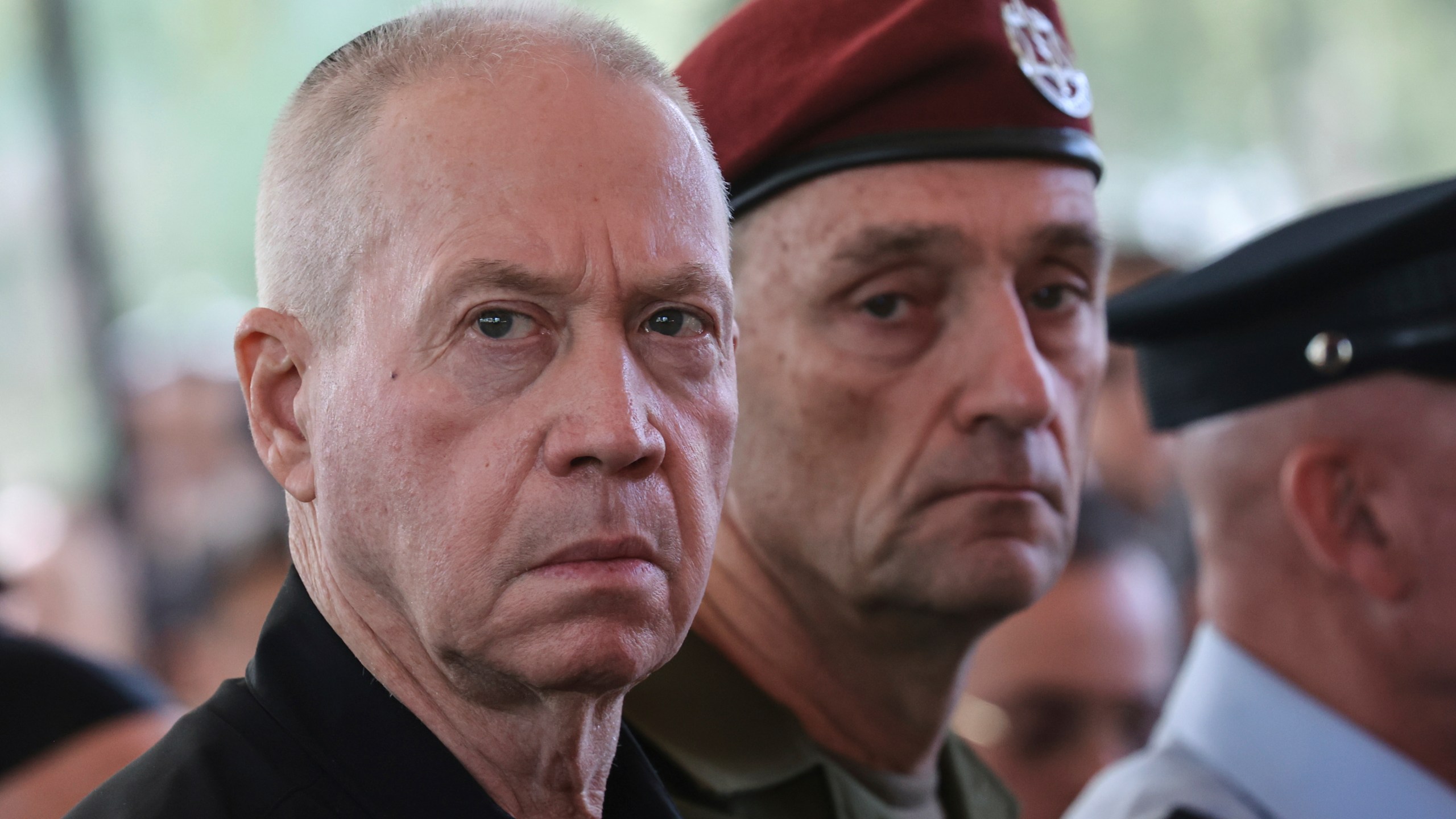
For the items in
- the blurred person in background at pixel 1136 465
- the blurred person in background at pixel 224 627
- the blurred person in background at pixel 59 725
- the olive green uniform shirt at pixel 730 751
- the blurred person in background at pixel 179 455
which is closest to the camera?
the olive green uniform shirt at pixel 730 751


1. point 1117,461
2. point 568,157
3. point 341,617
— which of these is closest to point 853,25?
point 568,157

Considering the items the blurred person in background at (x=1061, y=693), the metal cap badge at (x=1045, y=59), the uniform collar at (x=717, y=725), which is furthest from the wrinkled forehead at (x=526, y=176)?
the blurred person in background at (x=1061, y=693)

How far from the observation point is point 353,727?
1.27 meters

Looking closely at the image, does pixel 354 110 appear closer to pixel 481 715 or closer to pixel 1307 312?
pixel 481 715

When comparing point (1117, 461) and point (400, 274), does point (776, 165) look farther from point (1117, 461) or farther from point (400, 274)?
point (1117, 461)

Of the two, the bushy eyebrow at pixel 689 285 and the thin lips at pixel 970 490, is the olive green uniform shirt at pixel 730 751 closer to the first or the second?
the thin lips at pixel 970 490

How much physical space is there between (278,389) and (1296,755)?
5.83ft

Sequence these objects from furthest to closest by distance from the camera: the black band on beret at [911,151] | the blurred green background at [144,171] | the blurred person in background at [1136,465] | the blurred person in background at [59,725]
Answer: the blurred green background at [144,171] → the blurred person in background at [1136,465] → the blurred person in background at [59,725] → the black band on beret at [911,151]

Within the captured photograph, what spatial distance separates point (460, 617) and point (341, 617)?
17 cm

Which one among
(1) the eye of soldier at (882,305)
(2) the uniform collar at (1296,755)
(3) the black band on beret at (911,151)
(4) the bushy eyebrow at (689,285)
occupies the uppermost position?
(4) the bushy eyebrow at (689,285)

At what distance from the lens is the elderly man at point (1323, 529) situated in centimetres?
235

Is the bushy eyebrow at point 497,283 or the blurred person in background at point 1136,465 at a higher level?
the bushy eyebrow at point 497,283

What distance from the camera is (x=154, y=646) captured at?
5477 millimetres

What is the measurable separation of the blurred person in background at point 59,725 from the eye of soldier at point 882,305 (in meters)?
1.26
